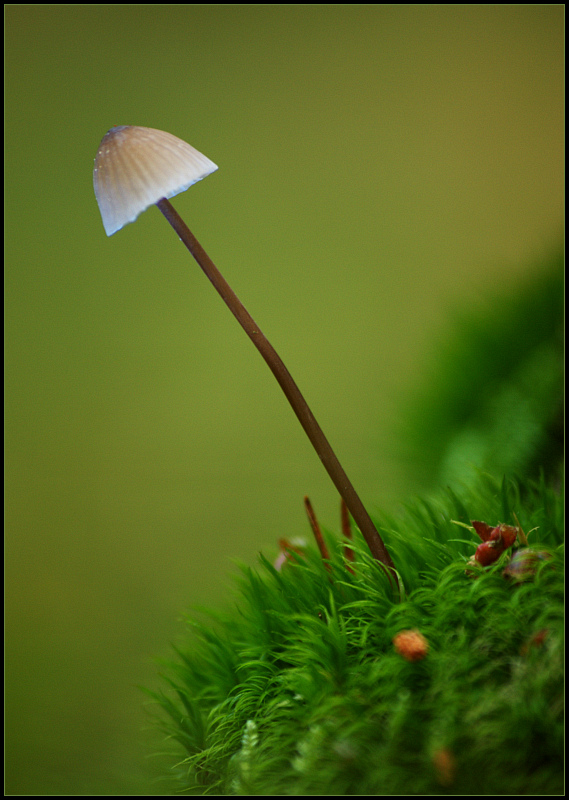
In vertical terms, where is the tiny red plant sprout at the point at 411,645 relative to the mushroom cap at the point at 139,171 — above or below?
below

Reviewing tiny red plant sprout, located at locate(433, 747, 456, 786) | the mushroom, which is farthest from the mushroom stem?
tiny red plant sprout, located at locate(433, 747, 456, 786)

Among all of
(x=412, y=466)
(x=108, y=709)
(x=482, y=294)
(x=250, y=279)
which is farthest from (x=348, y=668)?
(x=250, y=279)

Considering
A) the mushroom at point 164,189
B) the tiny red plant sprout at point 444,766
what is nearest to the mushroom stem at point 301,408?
the mushroom at point 164,189

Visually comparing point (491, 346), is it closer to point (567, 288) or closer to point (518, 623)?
point (567, 288)

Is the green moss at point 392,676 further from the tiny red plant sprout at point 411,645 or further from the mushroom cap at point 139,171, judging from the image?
the mushroom cap at point 139,171

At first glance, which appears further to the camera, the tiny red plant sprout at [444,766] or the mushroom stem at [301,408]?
the mushroom stem at [301,408]

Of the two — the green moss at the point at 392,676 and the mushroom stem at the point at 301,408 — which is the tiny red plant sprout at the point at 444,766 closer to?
the green moss at the point at 392,676

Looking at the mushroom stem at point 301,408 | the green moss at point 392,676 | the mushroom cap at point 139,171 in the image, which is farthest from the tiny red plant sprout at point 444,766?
the mushroom cap at point 139,171

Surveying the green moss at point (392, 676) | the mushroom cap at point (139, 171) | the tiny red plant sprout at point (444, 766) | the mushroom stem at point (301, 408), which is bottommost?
the tiny red plant sprout at point (444, 766)
